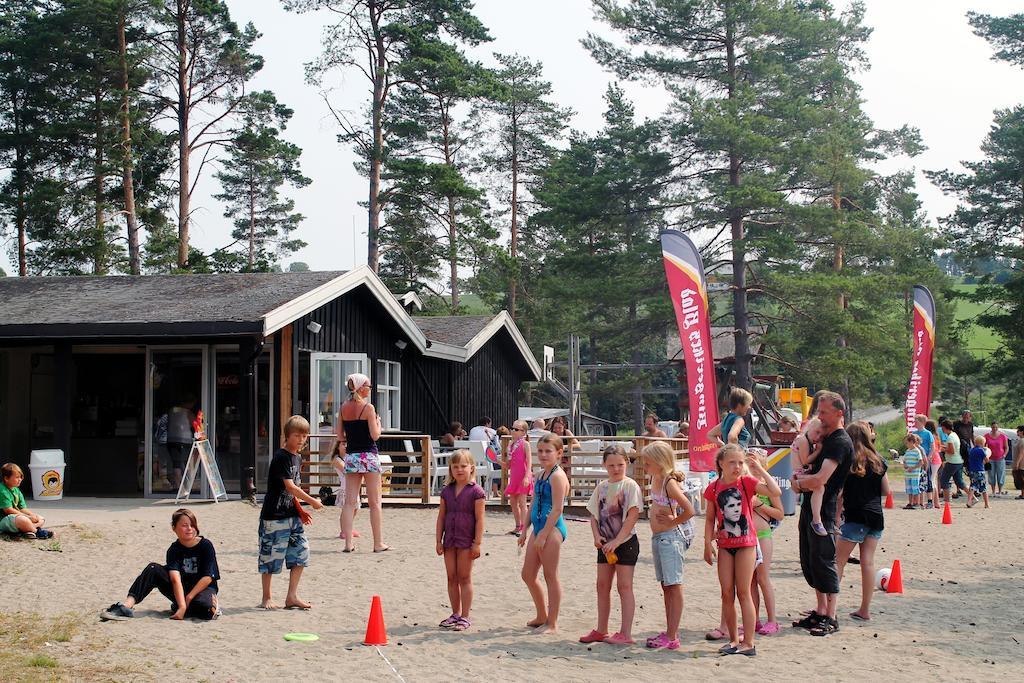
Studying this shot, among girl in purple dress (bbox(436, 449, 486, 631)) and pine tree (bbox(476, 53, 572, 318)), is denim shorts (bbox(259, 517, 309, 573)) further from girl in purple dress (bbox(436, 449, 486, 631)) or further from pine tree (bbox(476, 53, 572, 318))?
pine tree (bbox(476, 53, 572, 318))

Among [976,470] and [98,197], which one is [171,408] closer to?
[976,470]

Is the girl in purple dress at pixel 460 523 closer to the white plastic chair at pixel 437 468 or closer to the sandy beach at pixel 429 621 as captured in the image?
the sandy beach at pixel 429 621

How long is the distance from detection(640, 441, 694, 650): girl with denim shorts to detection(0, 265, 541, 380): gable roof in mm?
8378

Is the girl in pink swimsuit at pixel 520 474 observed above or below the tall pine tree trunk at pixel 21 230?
below

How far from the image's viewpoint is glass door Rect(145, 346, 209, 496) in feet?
52.3

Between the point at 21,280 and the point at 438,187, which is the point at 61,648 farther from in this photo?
the point at 438,187

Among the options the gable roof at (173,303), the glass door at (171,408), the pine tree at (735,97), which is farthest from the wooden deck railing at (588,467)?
the pine tree at (735,97)

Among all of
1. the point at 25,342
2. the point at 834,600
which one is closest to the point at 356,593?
the point at 834,600

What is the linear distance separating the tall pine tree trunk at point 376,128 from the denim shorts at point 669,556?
2736cm

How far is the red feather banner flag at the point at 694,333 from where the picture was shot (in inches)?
540

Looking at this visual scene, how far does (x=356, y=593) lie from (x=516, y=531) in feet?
13.9

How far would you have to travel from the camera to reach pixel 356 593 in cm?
947

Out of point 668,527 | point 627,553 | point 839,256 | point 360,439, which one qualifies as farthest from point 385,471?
point 839,256

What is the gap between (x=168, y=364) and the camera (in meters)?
16.4
